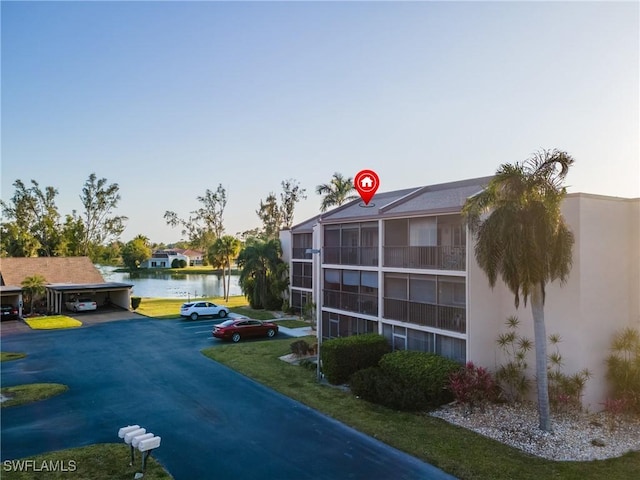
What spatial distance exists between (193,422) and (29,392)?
7.24 metres

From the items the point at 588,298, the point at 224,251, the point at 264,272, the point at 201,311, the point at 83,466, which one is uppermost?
the point at 224,251

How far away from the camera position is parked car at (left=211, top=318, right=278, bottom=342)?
26.1 m

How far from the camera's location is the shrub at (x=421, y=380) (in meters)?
14.4

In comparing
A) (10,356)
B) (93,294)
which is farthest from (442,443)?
(93,294)

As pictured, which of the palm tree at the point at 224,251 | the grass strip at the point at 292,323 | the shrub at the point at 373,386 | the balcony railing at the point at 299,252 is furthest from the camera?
the palm tree at the point at 224,251

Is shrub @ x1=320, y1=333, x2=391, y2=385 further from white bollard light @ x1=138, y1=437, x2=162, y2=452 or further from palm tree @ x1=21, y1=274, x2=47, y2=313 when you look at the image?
palm tree @ x1=21, y1=274, x2=47, y2=313

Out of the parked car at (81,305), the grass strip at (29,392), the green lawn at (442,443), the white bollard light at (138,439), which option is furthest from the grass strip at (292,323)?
the white bollard light at (138,439)

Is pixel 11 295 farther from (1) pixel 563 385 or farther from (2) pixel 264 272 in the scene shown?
(1) pixel 563 385

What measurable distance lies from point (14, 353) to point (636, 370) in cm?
2716

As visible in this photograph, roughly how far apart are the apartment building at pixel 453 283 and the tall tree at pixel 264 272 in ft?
51.0

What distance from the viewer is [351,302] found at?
A: 21.3 metres

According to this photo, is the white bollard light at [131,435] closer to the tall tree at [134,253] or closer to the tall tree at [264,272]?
the tall tree at [264,272]

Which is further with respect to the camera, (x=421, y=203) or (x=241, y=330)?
(x=241, y=330)

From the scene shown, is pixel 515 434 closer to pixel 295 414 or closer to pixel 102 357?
pixel 295 414
